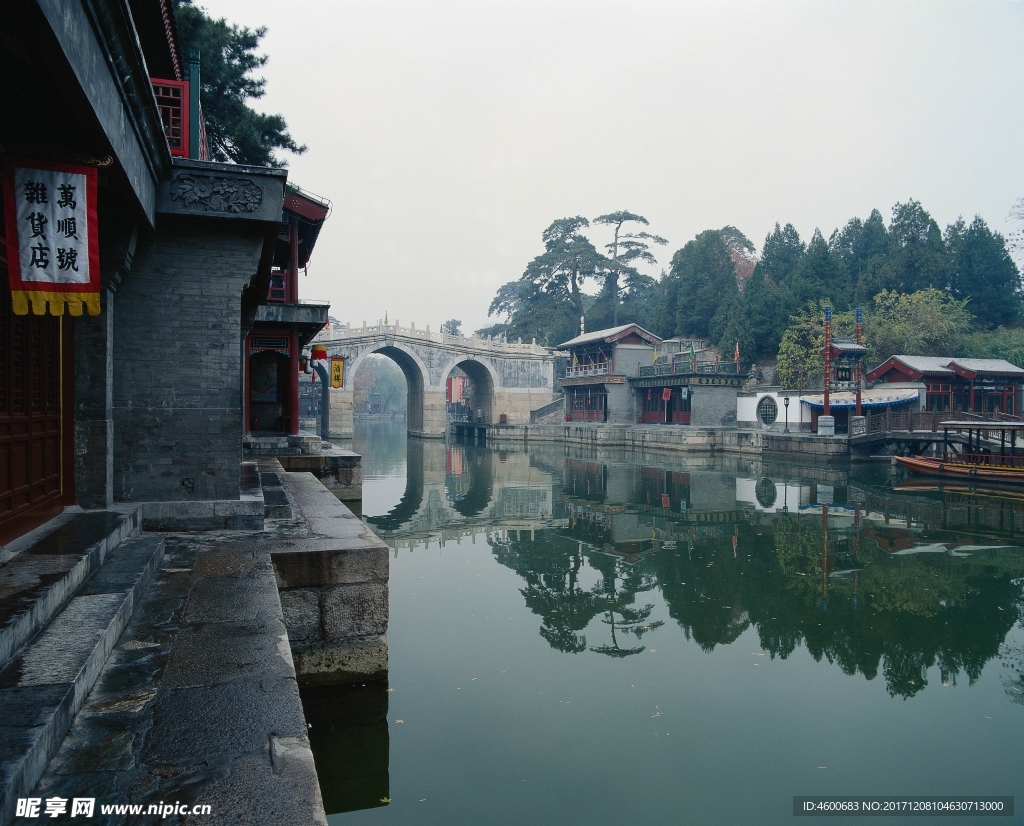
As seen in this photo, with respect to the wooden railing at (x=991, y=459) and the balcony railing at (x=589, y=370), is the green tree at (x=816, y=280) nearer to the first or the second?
the balcony railing at (x=589, y=370)

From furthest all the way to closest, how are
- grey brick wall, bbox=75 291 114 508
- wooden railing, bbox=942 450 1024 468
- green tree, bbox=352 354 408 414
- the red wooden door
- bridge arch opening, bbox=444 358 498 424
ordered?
green tree, bbox=352 354 408 414
bridge arch opening, bbox=444 358 498 424
wooden railing, bbox=942 450 1024 468
grey brick wall, bbox=75 291 114 508
the red wooden door

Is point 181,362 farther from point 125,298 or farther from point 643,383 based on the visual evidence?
point 643,383

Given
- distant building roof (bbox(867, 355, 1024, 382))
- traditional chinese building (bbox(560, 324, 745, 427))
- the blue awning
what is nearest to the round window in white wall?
traditional chinese building (bbox(560, 324, 745, 427))

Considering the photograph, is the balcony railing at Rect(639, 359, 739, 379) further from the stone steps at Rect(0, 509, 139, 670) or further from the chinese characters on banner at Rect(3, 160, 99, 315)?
the chinese characters on banner at Rect(3, 160, 99, 315)

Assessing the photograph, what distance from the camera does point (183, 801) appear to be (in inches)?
86.9

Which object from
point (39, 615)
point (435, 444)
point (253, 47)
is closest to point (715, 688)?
point (39, 615)

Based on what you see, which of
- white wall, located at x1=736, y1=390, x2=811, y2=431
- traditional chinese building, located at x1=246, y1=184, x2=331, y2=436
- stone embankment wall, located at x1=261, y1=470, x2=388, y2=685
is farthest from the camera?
white wall, located at x1=736, y1=390, x2=811, y2=431

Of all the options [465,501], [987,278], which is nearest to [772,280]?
[987,278]

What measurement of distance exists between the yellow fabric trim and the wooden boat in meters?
17.9

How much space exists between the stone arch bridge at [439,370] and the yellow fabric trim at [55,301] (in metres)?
30.4

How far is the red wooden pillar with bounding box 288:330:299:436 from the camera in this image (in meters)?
15.9

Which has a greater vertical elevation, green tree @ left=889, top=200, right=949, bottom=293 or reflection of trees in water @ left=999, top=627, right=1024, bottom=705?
green tree @ left=889, top=200, right=949, bottom=293

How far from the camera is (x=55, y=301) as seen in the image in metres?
3.81

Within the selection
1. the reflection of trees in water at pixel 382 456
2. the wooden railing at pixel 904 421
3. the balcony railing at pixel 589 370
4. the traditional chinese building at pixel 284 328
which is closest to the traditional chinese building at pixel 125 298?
the traditional chinese building at pixel 284 328
